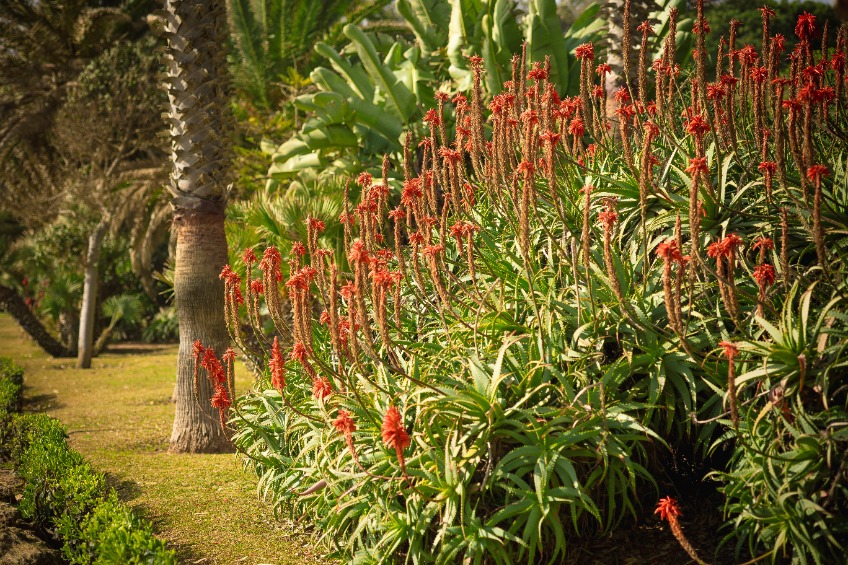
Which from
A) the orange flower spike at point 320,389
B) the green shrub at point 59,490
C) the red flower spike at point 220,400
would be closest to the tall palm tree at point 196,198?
the green shrub at point 59,490

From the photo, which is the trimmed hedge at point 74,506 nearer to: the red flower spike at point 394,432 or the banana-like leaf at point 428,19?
the red flower spike at point 394,432

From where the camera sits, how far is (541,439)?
3783mm

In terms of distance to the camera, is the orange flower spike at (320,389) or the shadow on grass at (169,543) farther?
the shadow on grass at (169,543)

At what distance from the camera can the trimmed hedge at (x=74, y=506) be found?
403cm

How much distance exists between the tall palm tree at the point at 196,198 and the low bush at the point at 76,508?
50.7 inches

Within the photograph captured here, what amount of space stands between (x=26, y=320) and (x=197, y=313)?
1074 cm

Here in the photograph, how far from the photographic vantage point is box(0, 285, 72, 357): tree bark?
51.9ft

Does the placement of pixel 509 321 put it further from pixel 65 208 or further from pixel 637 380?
pixel 65 208

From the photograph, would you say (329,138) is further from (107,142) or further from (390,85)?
(107,142)

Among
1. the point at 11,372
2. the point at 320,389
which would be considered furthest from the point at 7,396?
→ the point at 320,389

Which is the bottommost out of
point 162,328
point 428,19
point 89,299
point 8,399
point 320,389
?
point 8,399

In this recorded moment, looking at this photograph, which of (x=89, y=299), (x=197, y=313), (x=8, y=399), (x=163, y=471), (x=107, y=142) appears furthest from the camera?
(x=107, y=142)

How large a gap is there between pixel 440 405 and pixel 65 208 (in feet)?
51.1

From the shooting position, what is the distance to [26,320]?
16.3 meters
